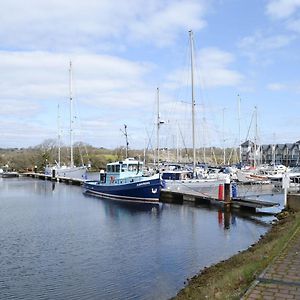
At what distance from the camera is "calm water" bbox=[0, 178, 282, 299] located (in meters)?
15.2

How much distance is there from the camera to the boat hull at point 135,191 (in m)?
44.3

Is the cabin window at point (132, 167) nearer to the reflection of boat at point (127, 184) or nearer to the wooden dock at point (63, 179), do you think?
the reflection of boat at point (127, 184)

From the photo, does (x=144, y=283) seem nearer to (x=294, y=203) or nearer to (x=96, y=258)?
(x=96, y=258)

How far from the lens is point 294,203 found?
27.3 metres

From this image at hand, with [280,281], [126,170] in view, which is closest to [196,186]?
[126,170]

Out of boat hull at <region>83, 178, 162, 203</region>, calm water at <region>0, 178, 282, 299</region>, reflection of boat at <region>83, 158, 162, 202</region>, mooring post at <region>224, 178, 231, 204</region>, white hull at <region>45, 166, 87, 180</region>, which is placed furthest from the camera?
white hull at <region>45, 166, 87, 180</region>

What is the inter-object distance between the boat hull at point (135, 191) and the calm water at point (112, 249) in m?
6.40

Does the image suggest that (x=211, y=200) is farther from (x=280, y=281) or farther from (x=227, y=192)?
(x=280, y=281)

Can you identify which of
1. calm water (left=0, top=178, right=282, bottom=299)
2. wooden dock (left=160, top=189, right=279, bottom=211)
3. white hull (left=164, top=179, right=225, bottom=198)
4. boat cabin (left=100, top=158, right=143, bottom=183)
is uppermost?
boat cabin (left=100, top=158, right=143, bottom=183)

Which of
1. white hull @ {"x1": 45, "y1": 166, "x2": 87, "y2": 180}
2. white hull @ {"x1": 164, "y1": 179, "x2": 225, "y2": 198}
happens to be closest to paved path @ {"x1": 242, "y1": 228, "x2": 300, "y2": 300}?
white hull @ {"x1": 164, "y1": 179, "x2": 225, "y2": 198}

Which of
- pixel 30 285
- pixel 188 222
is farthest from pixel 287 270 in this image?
pixel 188 222

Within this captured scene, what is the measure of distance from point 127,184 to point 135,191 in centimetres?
151

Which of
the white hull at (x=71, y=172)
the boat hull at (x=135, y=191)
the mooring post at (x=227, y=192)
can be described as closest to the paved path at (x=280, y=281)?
the mooring post at (x=227, y=192)

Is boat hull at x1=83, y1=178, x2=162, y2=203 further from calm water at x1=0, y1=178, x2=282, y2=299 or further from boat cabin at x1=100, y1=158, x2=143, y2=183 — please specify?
calm water at x1=0, y1=178, x2=282, y2=299
